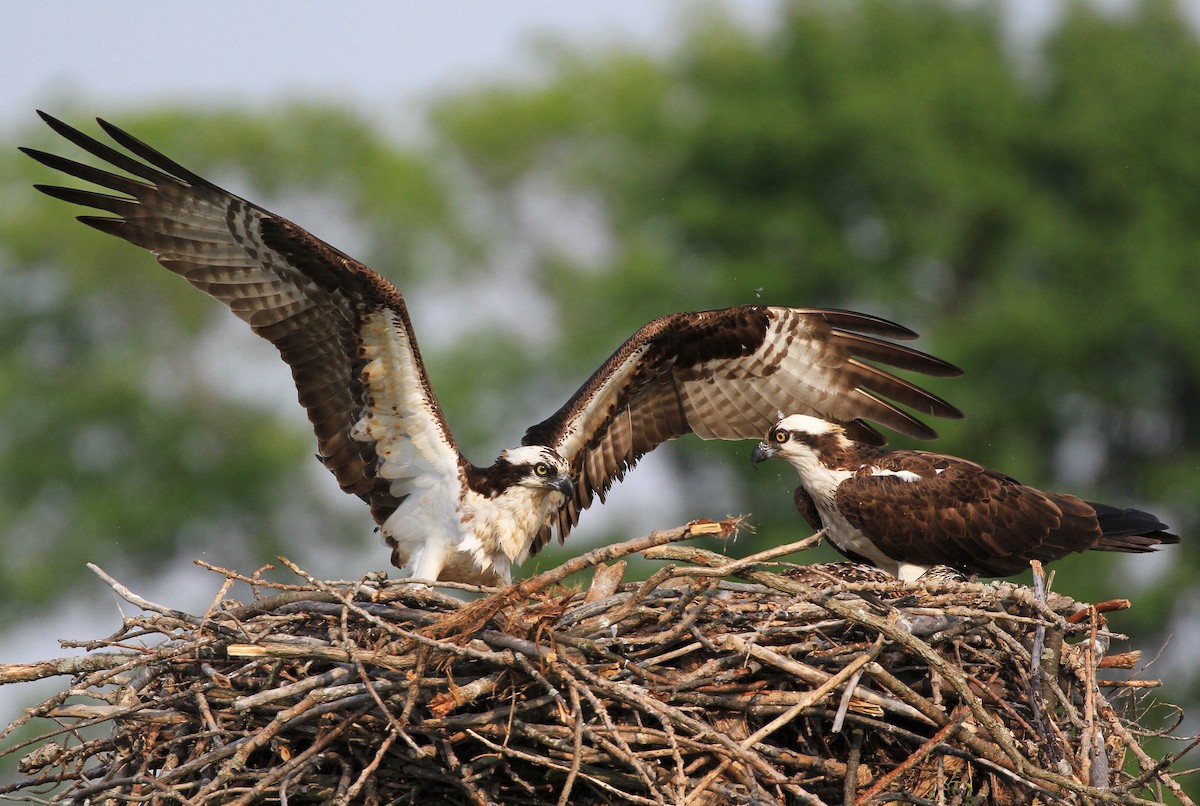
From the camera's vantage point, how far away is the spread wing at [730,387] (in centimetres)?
845

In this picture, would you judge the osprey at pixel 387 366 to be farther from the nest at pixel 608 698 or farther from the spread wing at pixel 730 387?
the nest at pixel 608 698

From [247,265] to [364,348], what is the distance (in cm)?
74

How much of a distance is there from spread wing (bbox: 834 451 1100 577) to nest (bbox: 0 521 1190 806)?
1026mm

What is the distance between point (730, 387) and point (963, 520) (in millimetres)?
1816

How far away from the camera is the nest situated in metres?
5.93

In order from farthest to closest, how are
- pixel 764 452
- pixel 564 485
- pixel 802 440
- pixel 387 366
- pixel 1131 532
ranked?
pixel 764 452, pixel 802 440, pixel 564 485, pixel 387 366, pixel 1131 532

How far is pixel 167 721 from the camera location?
6301mm

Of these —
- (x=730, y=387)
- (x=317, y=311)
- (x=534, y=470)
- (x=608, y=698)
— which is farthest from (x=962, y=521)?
(x=317, y=311)

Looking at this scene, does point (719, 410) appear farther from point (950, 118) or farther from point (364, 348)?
point (950, 118)

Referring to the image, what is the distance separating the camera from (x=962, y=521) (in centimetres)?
770

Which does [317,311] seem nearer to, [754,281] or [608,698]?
[608,698]

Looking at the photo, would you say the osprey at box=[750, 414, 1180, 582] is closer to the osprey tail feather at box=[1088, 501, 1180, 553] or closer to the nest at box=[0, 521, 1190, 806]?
the osprey tail feather at box=[1088, 501, 1180, 553]

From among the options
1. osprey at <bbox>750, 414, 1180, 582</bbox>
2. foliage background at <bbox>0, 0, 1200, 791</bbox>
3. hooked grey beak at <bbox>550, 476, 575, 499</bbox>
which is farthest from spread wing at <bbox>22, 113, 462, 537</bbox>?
foliage background at <bbox>0, 0, 1200, 791</bbox>

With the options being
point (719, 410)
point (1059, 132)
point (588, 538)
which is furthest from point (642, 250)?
point (719, 410)
